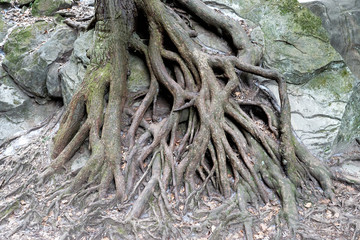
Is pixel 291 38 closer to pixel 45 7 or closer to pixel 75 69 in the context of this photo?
pixel 75 69

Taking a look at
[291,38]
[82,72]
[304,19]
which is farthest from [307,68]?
[82,72]

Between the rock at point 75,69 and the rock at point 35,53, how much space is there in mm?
624

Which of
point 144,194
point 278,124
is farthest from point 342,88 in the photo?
point 144,194

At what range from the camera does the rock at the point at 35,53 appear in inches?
251

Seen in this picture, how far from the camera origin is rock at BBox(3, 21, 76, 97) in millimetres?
6383

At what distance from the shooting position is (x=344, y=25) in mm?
6160

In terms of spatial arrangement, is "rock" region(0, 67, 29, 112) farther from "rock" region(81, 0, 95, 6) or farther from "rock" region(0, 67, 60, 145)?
"rock" region(81, 0, 95, 6)

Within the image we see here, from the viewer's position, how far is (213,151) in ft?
13.8

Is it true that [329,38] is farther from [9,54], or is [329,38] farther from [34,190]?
[9,54]

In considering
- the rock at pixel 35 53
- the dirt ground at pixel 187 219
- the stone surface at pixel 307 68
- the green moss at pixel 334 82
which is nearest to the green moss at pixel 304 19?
the stone surface at pixel 307 68

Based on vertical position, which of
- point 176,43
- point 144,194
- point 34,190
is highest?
point 176,43

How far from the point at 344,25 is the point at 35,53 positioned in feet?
22.5

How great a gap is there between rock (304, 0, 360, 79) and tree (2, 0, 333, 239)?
2.06 meters

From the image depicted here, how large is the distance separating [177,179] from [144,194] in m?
0.52
